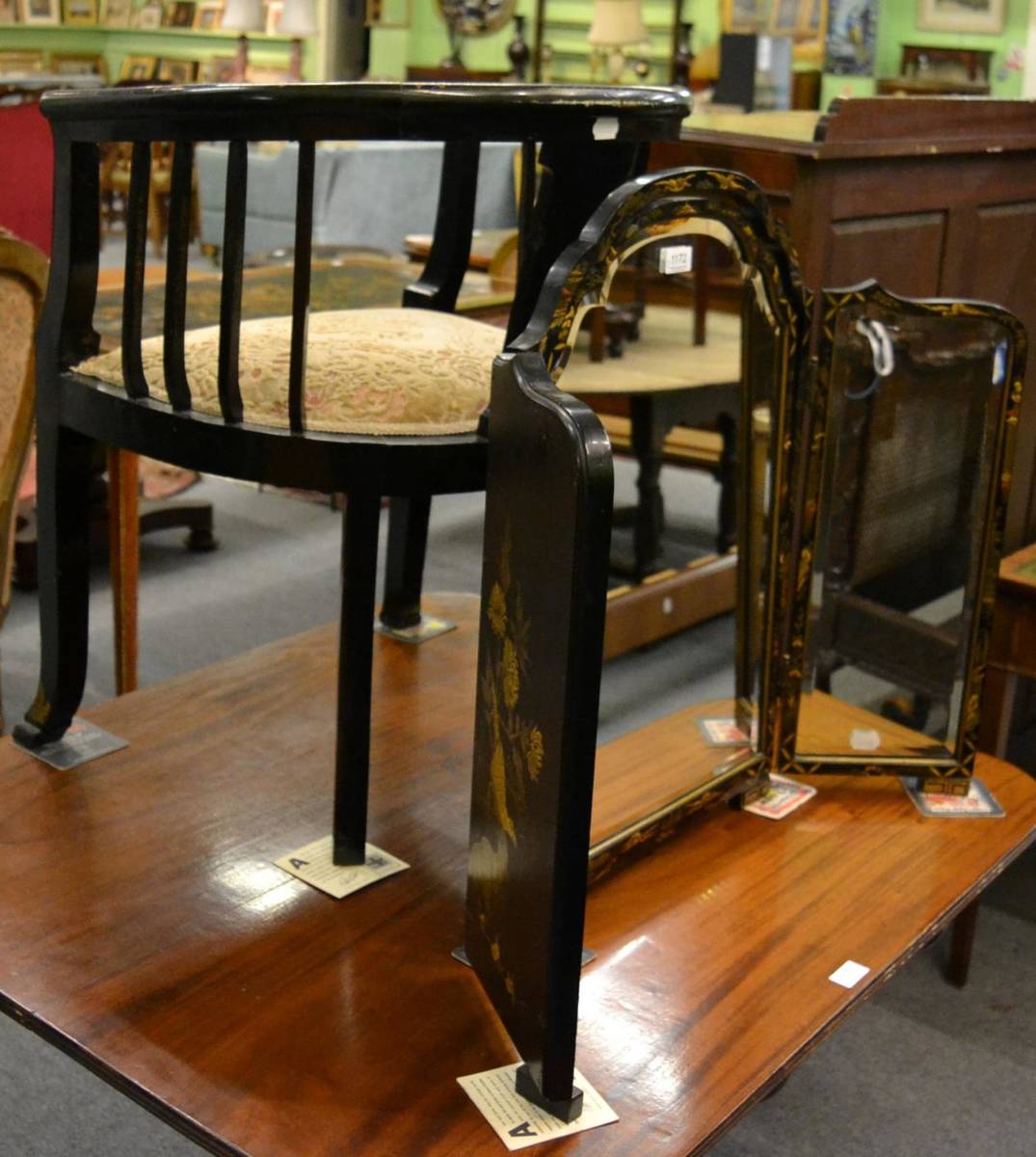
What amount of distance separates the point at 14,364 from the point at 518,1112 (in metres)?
1.27

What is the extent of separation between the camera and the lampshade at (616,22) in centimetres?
707

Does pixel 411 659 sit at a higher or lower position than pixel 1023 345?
lower

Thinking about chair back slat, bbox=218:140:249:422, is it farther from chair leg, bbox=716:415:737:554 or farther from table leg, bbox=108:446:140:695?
chair leg, bbox=716:415:737:554

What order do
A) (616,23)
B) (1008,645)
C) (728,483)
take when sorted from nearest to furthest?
(1008,645) → (728,483) → (616,23)

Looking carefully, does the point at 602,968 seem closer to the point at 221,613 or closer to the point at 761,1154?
the point at 761,1154

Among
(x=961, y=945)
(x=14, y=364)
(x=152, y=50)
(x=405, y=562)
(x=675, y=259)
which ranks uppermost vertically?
(x=152, y=50)

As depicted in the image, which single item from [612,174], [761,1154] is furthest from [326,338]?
[761,1154]

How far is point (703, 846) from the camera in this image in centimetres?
143

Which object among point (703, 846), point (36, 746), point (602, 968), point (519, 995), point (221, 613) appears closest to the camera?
point (519, 995)

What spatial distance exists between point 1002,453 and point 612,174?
1.66 feet

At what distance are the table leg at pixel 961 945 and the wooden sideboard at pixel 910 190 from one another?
754 mm

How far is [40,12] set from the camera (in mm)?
10203

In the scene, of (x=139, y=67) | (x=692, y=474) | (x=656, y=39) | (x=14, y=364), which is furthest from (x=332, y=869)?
(x=139, y=67)

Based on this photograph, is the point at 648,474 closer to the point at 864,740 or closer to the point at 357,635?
the point at 864,740
